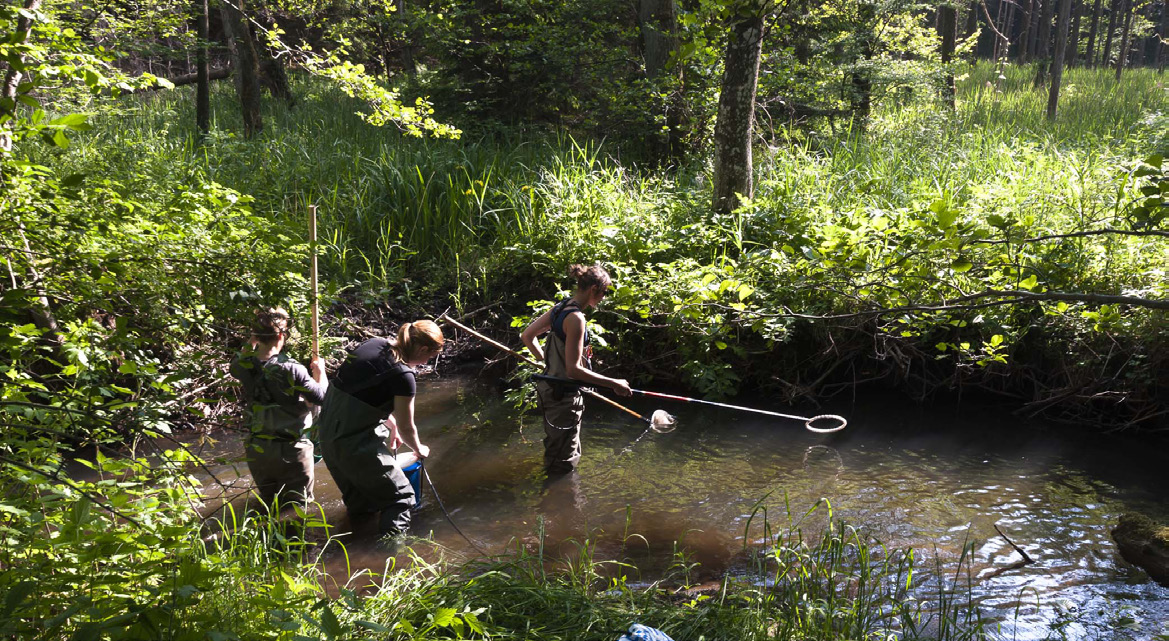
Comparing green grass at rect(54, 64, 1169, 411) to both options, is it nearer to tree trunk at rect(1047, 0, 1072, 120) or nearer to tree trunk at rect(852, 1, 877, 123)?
tree trunk at rect(852, 1, 877, 123)

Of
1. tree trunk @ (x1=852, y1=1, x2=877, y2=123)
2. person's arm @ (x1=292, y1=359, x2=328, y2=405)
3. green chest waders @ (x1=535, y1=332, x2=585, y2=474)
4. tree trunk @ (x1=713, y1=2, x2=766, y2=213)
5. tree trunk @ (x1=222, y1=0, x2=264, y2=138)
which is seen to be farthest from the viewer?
tree trunk @ (x1=852, y1=1, x2=877, y2=123)

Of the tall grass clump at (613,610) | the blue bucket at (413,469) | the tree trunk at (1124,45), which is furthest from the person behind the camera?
the tree trunk at (1124,45)

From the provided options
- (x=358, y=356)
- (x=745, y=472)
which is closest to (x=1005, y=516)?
(x=745, y=472)

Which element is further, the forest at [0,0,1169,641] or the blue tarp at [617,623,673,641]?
the forest at [0,0,1169,641]

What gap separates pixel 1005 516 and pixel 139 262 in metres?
5.37

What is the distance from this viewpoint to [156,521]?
10.4 feet

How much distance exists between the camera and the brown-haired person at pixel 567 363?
5.29 meters

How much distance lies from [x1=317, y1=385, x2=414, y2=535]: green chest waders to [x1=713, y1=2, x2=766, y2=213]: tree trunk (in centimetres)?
472

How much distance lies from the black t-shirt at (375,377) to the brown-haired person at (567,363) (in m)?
1.20

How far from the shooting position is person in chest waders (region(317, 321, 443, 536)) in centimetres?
458

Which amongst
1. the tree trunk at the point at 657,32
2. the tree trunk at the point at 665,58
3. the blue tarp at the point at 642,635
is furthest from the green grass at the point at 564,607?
the tree trunk at the point at 657,32

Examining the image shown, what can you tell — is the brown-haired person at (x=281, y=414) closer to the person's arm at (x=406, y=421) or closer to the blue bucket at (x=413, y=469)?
the person's arm at (x=406, y=421)

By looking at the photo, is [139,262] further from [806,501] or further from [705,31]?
[806,501]

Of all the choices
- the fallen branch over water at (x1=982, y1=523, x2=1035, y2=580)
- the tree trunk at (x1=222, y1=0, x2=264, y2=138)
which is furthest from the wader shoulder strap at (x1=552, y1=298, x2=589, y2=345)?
the tree trunk at (x1=222, y1=0, x2=264, y2=138)
